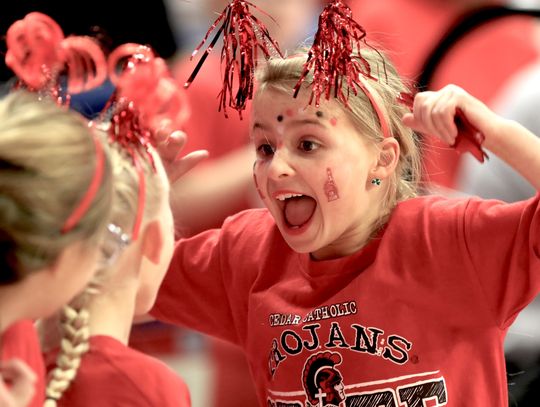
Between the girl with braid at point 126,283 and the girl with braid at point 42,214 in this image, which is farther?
the girl with braid at point 126,283

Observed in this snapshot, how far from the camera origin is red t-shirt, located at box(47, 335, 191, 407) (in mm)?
1055

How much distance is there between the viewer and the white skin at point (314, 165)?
1.33 metres

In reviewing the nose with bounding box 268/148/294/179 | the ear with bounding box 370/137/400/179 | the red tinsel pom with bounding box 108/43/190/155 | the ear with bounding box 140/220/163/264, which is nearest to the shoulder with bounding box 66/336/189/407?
the ear with bounding box 140/220/163/264

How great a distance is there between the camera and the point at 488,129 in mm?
1198

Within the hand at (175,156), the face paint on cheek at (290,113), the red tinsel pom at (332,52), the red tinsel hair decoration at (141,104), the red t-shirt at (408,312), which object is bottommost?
the red t-shirt at (408,312)

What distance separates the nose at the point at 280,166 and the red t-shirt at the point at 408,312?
0.14 m

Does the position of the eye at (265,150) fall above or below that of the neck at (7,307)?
above

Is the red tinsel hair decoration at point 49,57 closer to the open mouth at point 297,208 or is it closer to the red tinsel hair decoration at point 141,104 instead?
the red tinsel hair decoration at point 141,104

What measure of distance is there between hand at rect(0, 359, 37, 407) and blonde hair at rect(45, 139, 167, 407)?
10 cm

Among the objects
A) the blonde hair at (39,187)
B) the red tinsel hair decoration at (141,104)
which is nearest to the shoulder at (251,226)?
the red tinsel hair decoration at (141,104)

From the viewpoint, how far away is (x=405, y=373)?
126 centimetres

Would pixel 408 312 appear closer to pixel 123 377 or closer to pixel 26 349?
pixel 123 377

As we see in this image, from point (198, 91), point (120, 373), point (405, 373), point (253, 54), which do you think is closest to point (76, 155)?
point (120, 373)

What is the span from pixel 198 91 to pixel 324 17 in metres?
0.64
